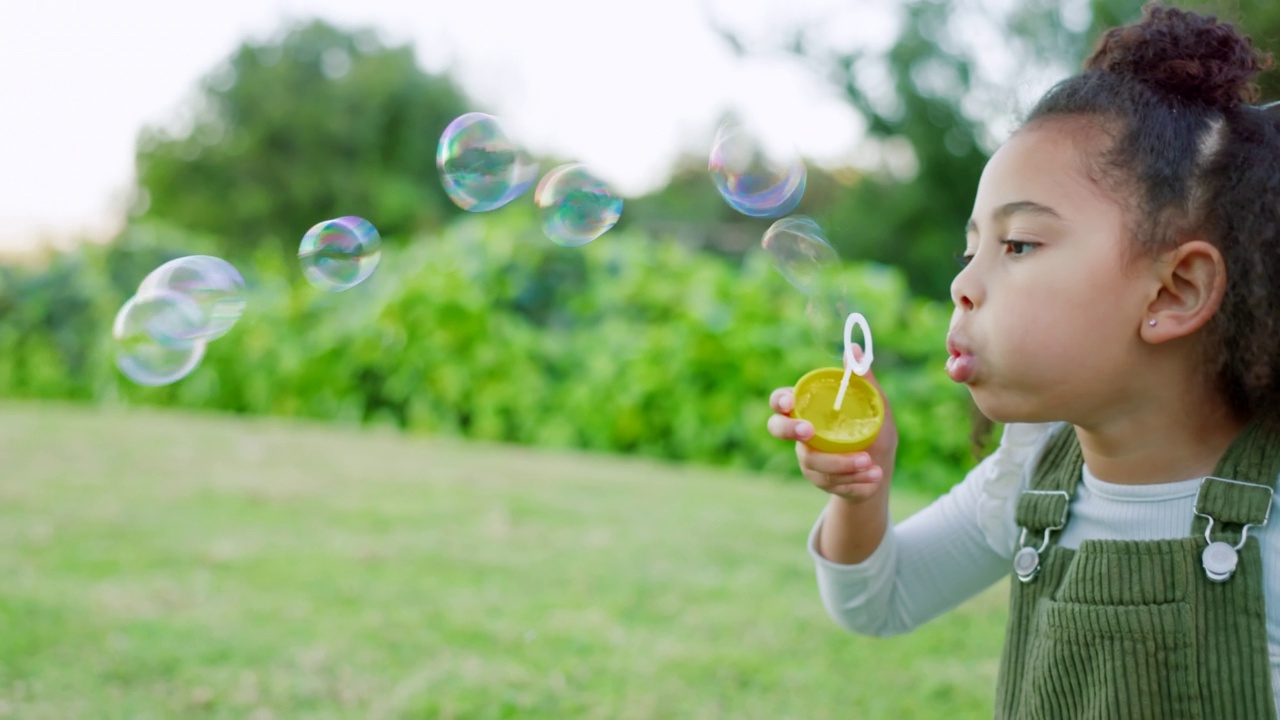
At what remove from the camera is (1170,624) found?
117cm

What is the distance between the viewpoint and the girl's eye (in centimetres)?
123

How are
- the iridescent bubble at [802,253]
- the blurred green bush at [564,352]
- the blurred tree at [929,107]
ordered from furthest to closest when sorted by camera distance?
the blurred tree at [929,107] < the blurred green bush at [564,352] < the iridescent bubble at [802,253]

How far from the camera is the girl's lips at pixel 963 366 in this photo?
1.25m

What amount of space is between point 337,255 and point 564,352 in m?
3.35

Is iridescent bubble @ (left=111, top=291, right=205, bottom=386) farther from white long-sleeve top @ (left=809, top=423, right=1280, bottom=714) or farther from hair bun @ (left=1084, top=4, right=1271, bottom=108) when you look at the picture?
hair bun @ (left=1084, top=4, right=1271, bottom=108)

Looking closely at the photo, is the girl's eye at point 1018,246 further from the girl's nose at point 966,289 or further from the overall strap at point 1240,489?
the overall strap at point 1240,489

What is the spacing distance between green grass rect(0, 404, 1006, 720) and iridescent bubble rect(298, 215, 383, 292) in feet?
2.55

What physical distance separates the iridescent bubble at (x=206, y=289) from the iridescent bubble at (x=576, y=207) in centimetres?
65

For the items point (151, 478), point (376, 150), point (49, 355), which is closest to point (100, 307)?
point (49, 355)

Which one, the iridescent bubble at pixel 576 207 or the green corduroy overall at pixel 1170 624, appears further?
the iridescent bubble at pixel 576 207

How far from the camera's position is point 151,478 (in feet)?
13.6

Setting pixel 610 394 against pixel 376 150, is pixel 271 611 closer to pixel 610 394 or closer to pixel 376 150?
pixel 610 394

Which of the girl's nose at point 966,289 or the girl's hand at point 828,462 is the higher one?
the girl's nose at point 966,289

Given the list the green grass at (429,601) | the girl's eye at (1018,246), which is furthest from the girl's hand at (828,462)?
the green grass at (429,601)
